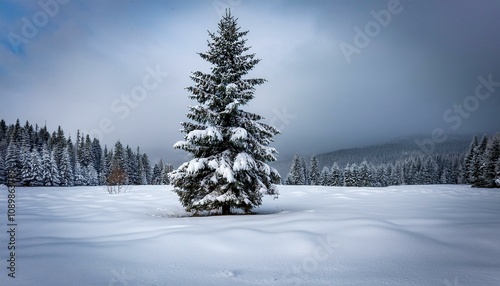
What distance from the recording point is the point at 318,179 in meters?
60.1

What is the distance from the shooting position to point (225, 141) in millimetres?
10367

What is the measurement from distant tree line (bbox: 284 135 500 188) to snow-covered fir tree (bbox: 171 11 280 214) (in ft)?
139

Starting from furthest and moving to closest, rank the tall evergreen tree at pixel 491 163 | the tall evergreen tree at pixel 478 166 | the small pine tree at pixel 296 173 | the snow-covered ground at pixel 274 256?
1. the small pine tree at pixel 296 173
2. the tall evergreen tree at pixel 478 166
3. the tall evergreen tree at pixel 491 163
4. the snow-covered ground at pixel 274 256

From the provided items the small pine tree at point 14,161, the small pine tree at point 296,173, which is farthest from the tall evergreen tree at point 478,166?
the small pine tree at point 14,161

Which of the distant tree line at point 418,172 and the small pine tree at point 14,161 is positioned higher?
the small pine tree at point 14,161

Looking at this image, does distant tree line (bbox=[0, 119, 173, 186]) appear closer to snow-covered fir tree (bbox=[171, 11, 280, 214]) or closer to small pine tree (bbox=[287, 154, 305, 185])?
snow-covered fir tree (bbox=[171, 11, 280, 214])

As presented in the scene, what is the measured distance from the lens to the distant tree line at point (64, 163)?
132 ft

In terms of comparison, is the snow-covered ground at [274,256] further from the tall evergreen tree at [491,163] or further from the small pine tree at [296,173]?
the small pine tree at [296,173]

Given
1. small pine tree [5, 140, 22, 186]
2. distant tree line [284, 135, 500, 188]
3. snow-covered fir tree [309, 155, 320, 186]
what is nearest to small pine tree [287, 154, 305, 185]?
distant tree line [284, 135, 500, 188]

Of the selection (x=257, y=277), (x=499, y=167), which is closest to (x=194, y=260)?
(x=257, y=277)

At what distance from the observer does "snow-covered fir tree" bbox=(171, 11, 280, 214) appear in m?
9.43

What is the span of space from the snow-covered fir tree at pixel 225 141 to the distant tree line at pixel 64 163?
47.9 ft

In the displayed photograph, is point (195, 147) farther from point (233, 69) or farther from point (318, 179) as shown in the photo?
point (318, 179)

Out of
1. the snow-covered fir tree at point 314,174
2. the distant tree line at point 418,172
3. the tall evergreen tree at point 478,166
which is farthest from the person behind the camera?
the snow-covered fir tree at point 314,174
